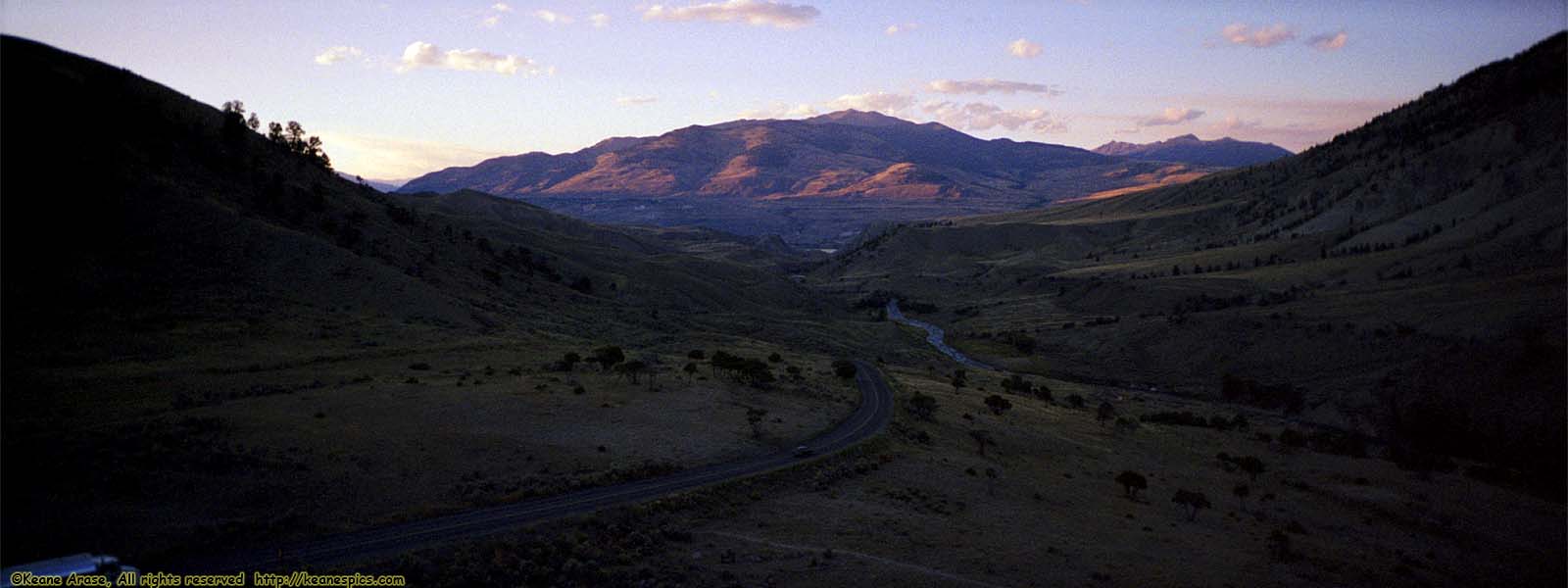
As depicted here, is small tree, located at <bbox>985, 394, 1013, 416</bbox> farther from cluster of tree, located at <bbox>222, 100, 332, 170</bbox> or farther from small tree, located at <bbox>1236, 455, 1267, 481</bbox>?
cluster of tree, located at <bbox>222, 100, 332, 170</bbox>

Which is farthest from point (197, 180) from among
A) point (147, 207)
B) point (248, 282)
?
point (248, 282)

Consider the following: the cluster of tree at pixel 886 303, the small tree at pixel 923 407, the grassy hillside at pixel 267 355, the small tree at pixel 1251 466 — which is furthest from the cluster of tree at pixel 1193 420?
the cluster of tree at pixel 886 303

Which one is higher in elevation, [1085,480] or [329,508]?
[329,508]

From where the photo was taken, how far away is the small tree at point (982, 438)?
168 ft

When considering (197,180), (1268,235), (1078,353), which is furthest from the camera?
(1268,235)

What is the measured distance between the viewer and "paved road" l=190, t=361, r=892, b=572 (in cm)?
2509

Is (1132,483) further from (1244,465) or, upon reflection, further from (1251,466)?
(1244,465)

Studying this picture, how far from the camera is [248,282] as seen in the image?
6656 cm

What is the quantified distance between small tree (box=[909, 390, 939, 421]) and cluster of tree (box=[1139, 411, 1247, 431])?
77.5 ft

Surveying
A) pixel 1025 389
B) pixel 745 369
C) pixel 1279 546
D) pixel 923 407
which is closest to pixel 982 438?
pixel 923 407

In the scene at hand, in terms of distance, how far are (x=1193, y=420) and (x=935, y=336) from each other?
6454 cm

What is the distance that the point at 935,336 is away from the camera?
5281 inches

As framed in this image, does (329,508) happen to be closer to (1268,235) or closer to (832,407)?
(832,407)

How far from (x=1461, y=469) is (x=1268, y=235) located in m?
127
